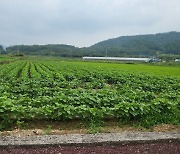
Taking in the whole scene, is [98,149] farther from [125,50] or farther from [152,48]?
[152,48]

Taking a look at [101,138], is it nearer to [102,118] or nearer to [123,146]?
[123,146]

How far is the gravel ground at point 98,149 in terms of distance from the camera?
4457mm

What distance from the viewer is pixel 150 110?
705 centimetres

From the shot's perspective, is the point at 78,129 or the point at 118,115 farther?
the point at 118,115

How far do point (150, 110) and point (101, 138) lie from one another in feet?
8.13

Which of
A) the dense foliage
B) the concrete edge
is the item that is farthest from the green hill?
the concrete edge

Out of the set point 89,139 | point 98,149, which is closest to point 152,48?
point 89,139

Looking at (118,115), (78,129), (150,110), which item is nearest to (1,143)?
(78,129)

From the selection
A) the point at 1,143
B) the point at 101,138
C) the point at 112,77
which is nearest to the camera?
the point at 1,143

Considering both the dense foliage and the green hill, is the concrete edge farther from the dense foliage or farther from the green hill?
the green hill

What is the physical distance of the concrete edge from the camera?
471cm

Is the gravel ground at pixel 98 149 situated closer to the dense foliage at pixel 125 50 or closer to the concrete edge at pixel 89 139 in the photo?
the concrete edge at pixel 89 139

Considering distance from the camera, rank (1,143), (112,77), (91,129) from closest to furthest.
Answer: (1,143), (91,129), (112,77)

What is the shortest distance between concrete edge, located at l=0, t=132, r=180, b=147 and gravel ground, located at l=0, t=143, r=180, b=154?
8cm
